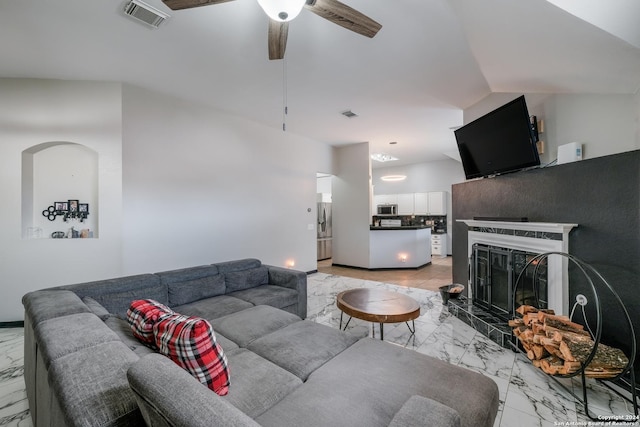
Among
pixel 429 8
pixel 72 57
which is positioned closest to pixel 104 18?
pixel 72 57

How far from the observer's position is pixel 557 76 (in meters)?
2.45

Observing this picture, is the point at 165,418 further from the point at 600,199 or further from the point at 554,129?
the point at 554,129

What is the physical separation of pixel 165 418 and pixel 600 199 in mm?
3103

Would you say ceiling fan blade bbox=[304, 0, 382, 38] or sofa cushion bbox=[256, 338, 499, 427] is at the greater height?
ceiling fan blade bbox=[304, 0, 382, 38]

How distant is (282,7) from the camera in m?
1.51

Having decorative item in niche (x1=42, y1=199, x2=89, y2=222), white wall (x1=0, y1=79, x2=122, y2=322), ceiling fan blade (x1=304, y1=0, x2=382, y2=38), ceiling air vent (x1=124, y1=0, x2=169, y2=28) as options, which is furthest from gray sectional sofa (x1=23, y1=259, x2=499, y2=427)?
ceiling air vent (x1=124, y1=0, x2=169, y2=28)

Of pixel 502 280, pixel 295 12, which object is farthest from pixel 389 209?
pixel 295 12

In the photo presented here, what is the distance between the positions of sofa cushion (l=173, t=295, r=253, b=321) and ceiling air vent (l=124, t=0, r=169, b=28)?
2.57 m

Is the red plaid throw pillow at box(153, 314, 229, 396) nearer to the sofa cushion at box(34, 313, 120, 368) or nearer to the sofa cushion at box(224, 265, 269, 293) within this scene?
the sofa cushion at box(34, 313, 120, 368)

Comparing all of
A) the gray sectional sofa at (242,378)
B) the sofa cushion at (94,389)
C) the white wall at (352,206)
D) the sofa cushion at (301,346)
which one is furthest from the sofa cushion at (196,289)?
the white wall at (352,206)

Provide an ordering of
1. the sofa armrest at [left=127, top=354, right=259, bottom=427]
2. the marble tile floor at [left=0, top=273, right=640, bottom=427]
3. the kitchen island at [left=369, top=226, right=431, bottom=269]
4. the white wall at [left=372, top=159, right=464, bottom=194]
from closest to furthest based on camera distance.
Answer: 1. the sofa armrest at [left=127, top=354, right=259, bottom=427]
2. the marble tile floor at [left=0, top=273, right=640, bottom=427]
3. the kitchen island at [left=369, top=226, right=431, bottom=269]
4. the white wall at [left=372, top=159, right=464, bottom=194]

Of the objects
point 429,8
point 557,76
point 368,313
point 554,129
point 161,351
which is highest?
point 429,8

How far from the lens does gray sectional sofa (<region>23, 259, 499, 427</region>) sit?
873 mm

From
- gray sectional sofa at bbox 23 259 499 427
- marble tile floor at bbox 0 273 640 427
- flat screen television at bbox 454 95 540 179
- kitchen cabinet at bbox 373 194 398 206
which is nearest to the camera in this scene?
gray sectional sofa at bbox 23 259 499 427
